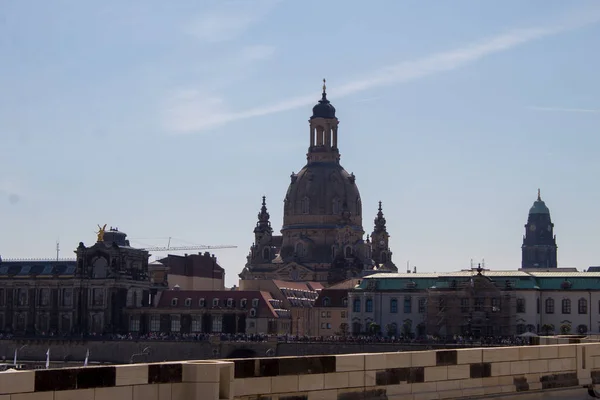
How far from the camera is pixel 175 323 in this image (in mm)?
157750

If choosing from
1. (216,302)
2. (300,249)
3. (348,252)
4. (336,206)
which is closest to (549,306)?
(216,302)

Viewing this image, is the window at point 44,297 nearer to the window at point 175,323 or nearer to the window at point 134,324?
the window at point 134,324

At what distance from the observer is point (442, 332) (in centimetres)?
13450

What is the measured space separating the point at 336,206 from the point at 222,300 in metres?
46.4

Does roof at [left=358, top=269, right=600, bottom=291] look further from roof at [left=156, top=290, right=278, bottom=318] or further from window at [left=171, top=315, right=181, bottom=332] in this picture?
window at [left=171, top=315, right=181, bottom=332]

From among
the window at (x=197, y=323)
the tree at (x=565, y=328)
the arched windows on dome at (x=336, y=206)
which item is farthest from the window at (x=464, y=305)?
the arched windows on dome at (x=336, y=206)

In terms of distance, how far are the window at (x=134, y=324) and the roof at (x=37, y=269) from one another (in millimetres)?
10968

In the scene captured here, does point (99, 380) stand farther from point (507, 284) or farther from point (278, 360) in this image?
point (507, 284)

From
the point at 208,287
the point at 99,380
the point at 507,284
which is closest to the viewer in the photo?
Result: the point at 99,380

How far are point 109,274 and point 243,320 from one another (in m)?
19.3

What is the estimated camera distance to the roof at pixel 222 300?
156 metres

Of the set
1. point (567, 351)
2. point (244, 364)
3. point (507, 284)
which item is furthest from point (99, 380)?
point (507, 284)

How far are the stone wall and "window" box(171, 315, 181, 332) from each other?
127550 mm

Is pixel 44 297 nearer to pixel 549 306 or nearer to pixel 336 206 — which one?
pixel 336 206
